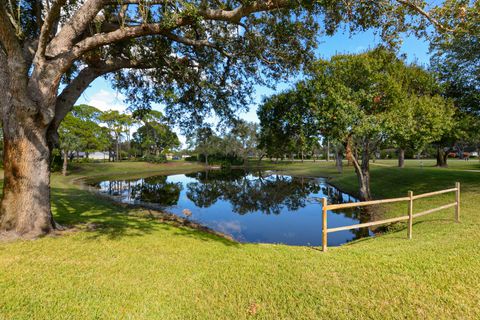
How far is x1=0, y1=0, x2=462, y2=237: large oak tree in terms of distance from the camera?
586cm

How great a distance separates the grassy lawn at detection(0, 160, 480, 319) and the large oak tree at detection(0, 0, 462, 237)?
6.41 ft

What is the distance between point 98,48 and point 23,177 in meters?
4.12

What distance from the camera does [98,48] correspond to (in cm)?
715

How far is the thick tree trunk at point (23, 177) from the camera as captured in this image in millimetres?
5945

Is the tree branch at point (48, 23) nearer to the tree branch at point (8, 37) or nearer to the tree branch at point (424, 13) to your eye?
the tree branch at point (8, 37)

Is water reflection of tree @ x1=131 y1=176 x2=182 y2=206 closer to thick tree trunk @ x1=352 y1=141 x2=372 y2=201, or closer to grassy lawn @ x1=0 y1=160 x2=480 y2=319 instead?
grassy lawn @ x1=0 y1=160 x2=480 y2=319

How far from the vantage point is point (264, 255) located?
6.11m

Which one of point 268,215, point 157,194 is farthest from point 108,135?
point 268,215

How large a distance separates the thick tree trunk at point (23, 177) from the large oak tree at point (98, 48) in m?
0.02

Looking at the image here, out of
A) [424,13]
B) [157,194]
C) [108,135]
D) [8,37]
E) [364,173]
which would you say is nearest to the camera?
[8,37]

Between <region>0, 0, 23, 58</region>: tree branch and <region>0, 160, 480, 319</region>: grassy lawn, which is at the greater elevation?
<region>0, 0, 23, 58</region>: tree branch

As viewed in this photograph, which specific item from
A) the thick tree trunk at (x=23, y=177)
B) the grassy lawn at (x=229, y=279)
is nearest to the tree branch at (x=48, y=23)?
the thick tree trunk at (x=23, y=177)

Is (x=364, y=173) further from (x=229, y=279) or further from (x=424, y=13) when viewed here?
(x=229, y=279)

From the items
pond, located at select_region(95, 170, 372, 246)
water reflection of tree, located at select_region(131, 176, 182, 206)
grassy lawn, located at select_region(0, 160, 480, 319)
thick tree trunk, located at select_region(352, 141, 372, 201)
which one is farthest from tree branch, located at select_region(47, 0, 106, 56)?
thick tree trunk, located at select_region(352, 141, 372, 201)
